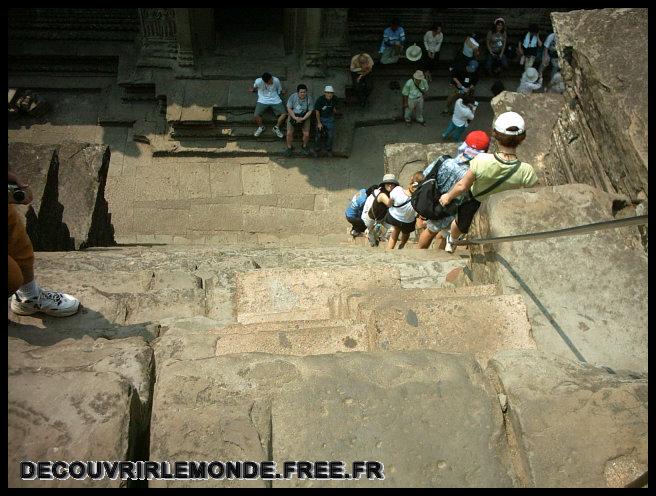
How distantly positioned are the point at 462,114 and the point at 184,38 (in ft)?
15.0

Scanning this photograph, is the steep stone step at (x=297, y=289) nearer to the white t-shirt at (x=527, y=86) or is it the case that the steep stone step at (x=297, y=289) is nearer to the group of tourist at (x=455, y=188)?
the group of tourist at (x=455, y=188)

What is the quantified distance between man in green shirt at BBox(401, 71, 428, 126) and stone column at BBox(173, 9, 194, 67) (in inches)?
138

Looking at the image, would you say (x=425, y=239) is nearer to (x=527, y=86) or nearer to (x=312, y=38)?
(x=312, y=38)

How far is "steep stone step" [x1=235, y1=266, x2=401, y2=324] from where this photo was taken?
381cm

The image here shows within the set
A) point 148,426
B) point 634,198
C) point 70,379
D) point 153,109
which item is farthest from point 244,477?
point 153,109

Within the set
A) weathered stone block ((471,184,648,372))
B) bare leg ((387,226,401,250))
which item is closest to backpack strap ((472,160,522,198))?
weathered stone block ((471,184,648,372))

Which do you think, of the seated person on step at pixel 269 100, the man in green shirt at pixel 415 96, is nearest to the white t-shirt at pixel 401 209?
the seated person on step at pixel 269 100

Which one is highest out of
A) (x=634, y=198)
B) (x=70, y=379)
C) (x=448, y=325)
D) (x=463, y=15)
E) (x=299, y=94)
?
(x=463, y=15)

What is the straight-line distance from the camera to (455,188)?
4.26m

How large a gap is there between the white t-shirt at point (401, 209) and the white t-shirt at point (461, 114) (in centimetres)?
375

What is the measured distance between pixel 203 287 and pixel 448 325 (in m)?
2.15

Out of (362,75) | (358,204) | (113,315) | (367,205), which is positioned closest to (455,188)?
(367,205)
